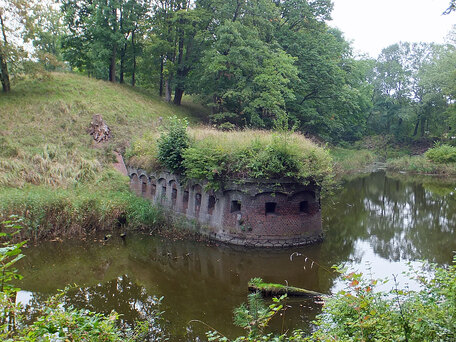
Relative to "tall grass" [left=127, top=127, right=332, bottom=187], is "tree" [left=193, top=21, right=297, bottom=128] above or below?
above

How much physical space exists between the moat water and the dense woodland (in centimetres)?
1116

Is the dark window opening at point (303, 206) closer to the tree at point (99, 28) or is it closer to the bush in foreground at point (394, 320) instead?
the bush in foreground at point (394, 320)

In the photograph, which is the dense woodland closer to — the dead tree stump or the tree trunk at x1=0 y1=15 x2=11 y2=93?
the tree trunk at x1=0 y1=15 x2=11 y2=93

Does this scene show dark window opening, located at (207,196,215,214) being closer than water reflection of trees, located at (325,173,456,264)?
No

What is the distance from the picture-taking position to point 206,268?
12156 millimetres

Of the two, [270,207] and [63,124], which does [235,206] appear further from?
[63,124]

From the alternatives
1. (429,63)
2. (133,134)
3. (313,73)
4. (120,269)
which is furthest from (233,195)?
(429,63)

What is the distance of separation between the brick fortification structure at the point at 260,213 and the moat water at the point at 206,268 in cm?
52

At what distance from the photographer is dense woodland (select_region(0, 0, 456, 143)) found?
24922 millimetres

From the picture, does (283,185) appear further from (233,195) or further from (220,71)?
(220,71)

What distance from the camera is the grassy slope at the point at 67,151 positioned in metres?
14.4

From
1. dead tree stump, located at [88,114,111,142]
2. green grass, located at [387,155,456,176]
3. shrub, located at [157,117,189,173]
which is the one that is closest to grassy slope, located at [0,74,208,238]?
dead tree stump, located at [88,114,111,142]

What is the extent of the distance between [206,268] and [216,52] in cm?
1737

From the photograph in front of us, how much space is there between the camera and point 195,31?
30250 mm
